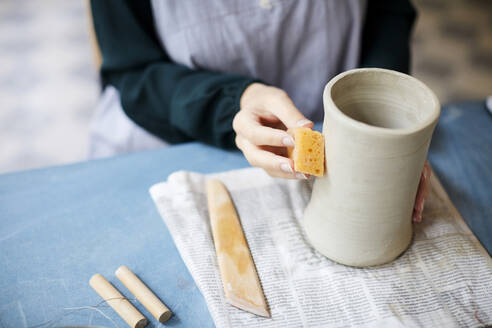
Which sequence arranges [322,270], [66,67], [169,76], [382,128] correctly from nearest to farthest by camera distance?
[382,128], [322,270], [169,76], [66,67]

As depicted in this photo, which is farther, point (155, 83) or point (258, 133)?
point (155, 83)

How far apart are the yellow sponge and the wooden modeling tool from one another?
0.13 meters

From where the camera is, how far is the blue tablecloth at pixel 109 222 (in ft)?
1.55

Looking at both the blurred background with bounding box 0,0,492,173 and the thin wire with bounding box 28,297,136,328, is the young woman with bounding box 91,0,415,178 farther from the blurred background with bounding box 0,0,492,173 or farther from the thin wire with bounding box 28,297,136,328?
the blurred background with bounding box 0,0,492,173

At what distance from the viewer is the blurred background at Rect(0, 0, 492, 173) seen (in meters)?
1.45

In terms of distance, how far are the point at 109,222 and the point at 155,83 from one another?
26cm

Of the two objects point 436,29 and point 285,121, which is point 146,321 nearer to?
point 285,121

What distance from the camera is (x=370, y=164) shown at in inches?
15.7

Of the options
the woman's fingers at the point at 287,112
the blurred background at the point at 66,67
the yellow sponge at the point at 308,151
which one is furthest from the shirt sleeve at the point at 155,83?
the blurred background at the point at 66,67

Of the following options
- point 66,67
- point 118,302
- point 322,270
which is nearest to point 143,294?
point 118,302

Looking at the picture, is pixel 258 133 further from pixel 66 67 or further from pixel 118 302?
pixel 66 67

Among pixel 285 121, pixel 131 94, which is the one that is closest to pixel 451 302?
pixel 285 121

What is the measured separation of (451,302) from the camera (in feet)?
1.48

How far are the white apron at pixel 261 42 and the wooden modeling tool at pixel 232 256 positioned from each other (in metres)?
0.25
